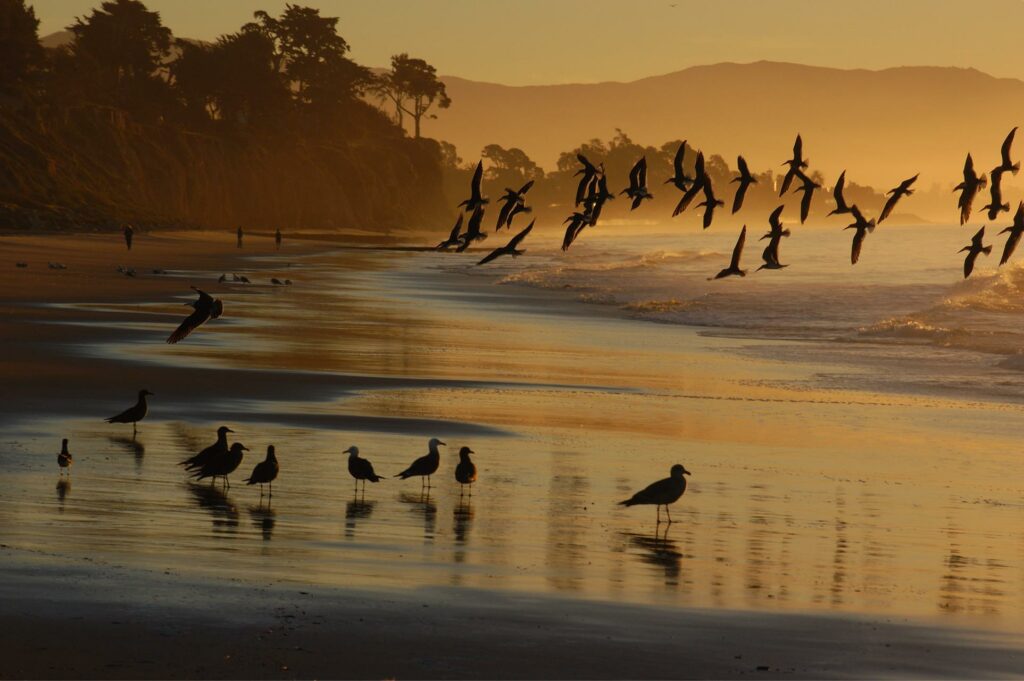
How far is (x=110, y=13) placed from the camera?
146375 mm

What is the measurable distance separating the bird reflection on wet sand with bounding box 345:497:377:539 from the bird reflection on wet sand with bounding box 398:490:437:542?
449 mm

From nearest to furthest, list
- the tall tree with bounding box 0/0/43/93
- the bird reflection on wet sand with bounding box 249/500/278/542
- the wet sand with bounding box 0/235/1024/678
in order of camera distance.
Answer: the wet sand with bounding box 0/235/1024/678, the bird reflection on wet sand with bounding box 249/500/278/542, the tall tree with bounding box 0/0/43/93

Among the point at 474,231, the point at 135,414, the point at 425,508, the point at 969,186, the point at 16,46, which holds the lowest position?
the point at 425,508

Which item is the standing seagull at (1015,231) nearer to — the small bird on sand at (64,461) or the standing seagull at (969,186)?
the standing seagull at (969,186)

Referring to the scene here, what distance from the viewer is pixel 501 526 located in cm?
1393

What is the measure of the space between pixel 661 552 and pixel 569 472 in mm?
4012

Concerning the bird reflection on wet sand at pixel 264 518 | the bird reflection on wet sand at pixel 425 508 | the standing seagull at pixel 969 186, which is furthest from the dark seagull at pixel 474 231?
the standing seagull at pixel 969 186

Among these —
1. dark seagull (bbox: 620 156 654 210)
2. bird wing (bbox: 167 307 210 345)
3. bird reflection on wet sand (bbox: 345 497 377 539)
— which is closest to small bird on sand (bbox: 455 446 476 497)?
bird reflection on wet sand (bbox: 345 497 377 539)

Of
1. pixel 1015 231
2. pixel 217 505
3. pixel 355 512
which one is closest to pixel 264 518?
pixel 217 505

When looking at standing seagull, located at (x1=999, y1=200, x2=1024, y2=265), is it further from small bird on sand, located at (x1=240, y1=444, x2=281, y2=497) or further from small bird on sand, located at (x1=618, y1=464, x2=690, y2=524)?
small bird on sand, located at (x1=240, y1=444, x2=281, y2=497)

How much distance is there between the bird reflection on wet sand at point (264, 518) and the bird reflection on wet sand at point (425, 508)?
129cm

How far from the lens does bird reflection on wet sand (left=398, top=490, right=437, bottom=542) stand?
13.7m

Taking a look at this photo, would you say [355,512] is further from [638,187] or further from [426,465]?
[638,187]

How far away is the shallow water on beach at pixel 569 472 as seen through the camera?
Result: 11.9 meters
